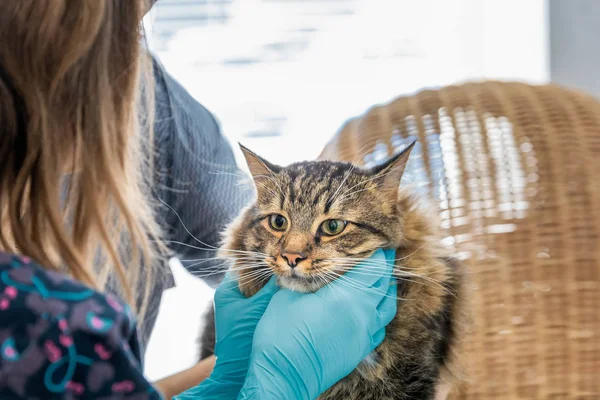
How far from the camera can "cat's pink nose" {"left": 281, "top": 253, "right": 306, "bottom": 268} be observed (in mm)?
854

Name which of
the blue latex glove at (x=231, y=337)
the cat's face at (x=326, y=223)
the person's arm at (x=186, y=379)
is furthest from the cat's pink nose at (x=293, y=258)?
the person's arm at (x=186, y=379)

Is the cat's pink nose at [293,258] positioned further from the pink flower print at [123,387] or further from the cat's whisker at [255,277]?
the pink flower print at [123,387]

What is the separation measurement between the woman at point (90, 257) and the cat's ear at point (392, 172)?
0.36ft

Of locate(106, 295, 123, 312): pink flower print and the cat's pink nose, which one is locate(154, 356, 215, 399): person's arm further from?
locate(106, 295, 123, 312): pink flower print

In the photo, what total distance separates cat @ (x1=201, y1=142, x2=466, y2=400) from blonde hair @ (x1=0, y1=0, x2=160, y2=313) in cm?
22

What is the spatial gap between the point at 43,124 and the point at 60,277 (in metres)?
0.23

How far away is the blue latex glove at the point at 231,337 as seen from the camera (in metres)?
1.00

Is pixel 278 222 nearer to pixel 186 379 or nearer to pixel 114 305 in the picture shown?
pixel 114 305

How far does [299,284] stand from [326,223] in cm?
11

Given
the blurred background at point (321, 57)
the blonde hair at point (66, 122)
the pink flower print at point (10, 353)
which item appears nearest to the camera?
the pink flower print at point (10, 353)

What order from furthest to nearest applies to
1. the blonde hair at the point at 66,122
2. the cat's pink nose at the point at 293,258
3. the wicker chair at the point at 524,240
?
1. the wicker chair at the point at 524,240
2. the cat's pink nose at the point at 293,258
3. the blonde hair at the point at 66,122

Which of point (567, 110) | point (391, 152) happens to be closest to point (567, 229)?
point (567, 110)

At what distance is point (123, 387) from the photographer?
0.49 meters

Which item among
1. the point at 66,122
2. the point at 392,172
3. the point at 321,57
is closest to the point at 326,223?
the point at 392,172
